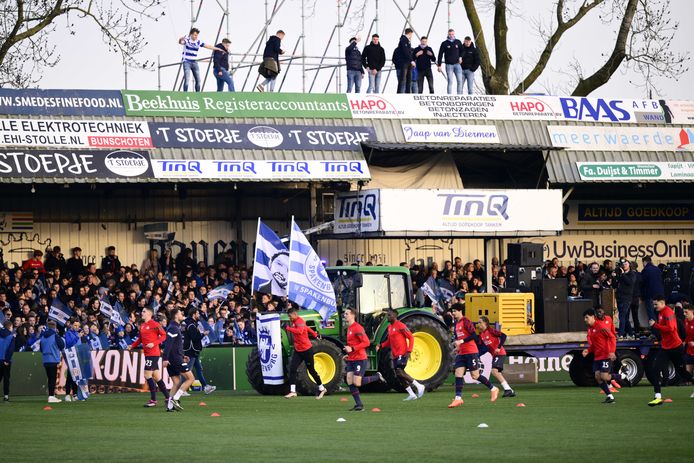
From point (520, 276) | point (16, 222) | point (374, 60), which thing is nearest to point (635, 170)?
point (374, 60)

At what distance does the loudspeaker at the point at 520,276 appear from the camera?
90.3ft

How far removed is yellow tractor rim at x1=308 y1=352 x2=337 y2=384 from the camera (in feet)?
80.5

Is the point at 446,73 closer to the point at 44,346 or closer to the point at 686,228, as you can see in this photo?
the point at 686,228

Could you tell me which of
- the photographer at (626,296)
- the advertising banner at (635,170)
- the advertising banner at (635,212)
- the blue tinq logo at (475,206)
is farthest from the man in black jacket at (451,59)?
the photographer at (626,296)

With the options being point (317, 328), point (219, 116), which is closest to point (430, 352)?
point (317, 328)

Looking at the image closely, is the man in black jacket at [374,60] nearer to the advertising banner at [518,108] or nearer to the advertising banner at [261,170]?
Answer: the advertising banner at [518,108]

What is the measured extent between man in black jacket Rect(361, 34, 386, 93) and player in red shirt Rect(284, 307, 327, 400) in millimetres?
12855

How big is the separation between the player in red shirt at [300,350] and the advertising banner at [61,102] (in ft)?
34.4

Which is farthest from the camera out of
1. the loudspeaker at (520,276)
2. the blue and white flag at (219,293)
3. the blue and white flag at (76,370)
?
the blue and white flag at (219,293)

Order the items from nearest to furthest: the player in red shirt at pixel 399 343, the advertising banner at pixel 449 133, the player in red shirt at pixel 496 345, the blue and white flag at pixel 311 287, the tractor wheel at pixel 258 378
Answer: the player in red shirt at pixel 399 343 → the player in red shirt at pixel 496 345 → the blue and white flag at pixel 311 287 → the tractor wheel at pixel 258 378 → the advertising banner at pixel 449 133

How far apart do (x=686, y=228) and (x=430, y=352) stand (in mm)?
18687

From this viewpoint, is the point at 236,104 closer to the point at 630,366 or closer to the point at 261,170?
the point at 261,170

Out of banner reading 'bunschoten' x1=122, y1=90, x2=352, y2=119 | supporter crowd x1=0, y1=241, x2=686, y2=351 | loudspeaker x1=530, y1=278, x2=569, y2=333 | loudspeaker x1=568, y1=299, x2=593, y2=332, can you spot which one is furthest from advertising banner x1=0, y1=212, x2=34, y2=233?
loudspeaker x1=568, y1=299, x2=593, y2=332

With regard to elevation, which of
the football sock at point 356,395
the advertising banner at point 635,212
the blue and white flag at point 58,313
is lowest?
the football sock at point 356,395
